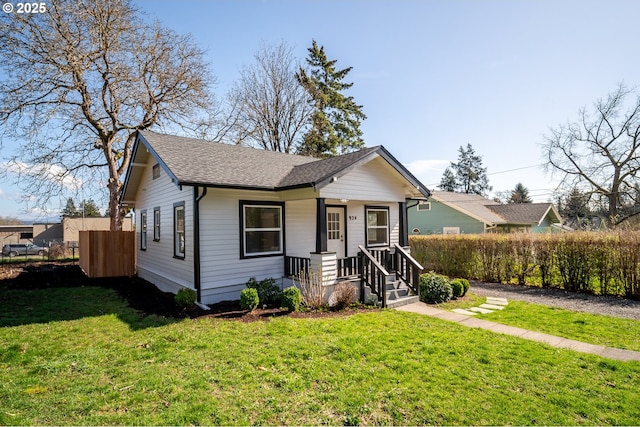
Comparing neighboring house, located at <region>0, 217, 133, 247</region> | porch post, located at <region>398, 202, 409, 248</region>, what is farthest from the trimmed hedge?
neighboring house, located at <region>0, 217, 133, 247</region>

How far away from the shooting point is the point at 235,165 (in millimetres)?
10578

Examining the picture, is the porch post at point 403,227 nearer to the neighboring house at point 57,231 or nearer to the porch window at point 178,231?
the porch window at point 178,231

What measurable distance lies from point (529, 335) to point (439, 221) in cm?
2123

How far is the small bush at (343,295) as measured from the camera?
8289 mm

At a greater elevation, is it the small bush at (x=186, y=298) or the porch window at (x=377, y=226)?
the porch window at (x=377, y=226)

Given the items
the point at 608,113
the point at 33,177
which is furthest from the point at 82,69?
the point at 608,113

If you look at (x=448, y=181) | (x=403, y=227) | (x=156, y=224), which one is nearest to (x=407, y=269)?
(x=403, y=227)

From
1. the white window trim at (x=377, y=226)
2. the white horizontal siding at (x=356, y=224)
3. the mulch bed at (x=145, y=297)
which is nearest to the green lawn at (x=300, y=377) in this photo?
the mulch bed at (x=145, y=297)

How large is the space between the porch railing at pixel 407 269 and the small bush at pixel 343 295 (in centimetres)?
235

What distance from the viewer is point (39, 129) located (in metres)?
→ 16.3

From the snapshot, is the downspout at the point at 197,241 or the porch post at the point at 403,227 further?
the porch post at the point at 403,227

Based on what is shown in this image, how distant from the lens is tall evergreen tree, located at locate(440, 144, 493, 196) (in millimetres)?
56000

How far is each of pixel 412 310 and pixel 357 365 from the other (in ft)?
13.5

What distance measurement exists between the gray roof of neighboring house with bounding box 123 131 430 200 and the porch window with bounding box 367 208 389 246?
1838 mm
